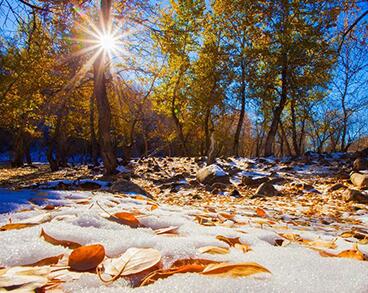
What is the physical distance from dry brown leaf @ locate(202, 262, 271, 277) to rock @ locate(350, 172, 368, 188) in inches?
209

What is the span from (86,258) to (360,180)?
5787mm

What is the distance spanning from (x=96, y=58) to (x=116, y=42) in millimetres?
819

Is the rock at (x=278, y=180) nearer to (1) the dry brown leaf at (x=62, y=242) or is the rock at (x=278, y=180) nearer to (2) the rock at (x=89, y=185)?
(2) the rock at (x=89, y=185)

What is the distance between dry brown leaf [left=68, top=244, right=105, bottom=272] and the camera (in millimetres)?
892

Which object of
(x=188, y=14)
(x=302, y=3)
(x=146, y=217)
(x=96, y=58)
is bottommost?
(x=146, y=217)

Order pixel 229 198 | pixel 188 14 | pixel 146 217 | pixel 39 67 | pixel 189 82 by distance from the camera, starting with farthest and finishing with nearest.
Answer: pixel 189 82 < pixel 188 14 < pixel 39 67 < pixel 229 198 < pixel 146 217

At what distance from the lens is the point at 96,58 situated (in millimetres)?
7918

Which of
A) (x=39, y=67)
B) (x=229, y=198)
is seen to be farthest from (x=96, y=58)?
(x=229, y=198)

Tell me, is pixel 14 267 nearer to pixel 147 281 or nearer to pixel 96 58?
pixel 147 281

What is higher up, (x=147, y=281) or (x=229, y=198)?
(x=147, y=281)

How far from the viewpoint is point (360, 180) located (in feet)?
17.6

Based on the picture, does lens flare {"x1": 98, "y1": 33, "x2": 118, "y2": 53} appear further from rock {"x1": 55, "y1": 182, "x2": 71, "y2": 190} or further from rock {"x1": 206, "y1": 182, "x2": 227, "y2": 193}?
rock {"x1": 206, "y1": 182, "x2": 227, "y2": 193}

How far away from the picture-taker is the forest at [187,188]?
0.86m

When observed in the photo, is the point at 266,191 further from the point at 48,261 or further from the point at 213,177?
the point at 48,261
